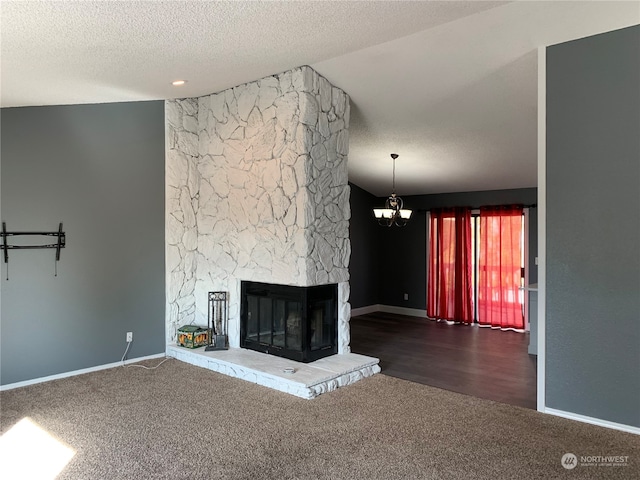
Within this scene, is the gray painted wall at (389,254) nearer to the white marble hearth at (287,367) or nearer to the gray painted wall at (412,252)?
the gray painted wall at (412,252)

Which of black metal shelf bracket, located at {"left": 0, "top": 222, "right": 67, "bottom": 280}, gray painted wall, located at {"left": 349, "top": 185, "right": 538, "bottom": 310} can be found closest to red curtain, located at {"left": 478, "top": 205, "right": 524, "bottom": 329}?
gray painted wall, located at {"left": 349, "top": 185, "right": 538, "bottom": 310}

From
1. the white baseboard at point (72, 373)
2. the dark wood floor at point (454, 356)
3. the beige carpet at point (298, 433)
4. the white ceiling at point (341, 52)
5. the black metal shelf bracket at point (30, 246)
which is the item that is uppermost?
the white ceiling at point (341, 52)

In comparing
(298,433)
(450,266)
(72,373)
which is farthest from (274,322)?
(450,266)

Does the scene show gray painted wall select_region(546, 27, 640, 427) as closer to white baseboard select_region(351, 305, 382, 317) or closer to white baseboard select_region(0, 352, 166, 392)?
white baseboard select_region(0, 352, 166, 392)

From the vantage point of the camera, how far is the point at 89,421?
132 inches

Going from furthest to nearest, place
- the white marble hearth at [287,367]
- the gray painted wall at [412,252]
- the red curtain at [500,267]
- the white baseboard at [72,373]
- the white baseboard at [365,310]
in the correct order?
the white baseboard at [365,310], the gray painted wall at [412,252], the red curtain at [500,267], the white baseboard at [72,373], the white marble hearth at [287,367]

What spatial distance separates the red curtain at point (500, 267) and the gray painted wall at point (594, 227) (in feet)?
13.2

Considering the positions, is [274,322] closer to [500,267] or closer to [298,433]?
[298,433]

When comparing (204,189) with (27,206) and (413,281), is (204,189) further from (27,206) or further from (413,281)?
(413,281)

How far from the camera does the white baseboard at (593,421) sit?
3.18 meters

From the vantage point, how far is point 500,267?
7492mm

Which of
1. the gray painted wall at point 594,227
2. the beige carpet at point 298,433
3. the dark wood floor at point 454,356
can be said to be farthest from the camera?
the dark wood floor at point 454,356

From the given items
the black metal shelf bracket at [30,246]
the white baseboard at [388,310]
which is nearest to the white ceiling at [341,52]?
the black metal shelf bracket at [30,246]

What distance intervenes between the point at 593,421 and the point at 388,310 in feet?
18.7
